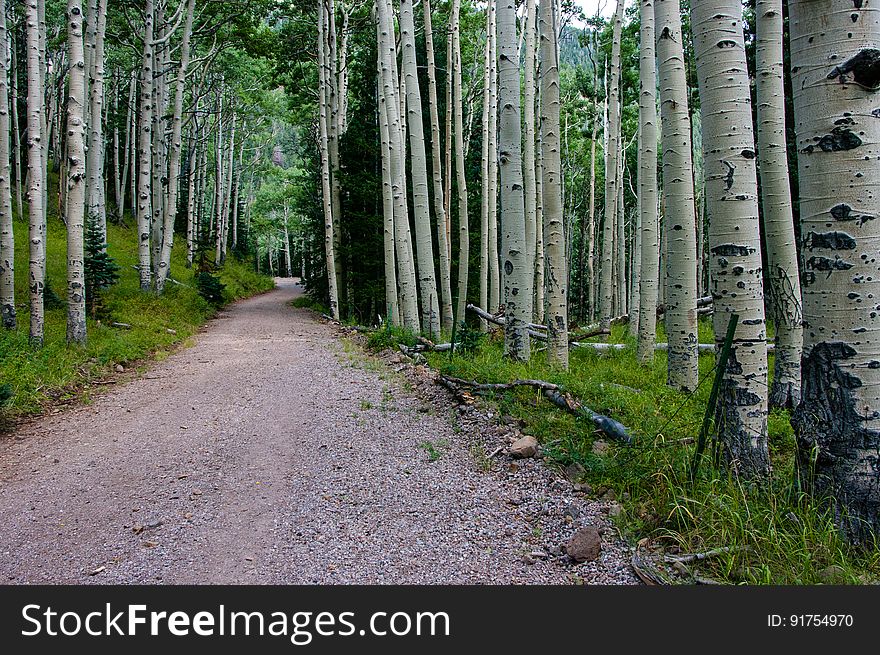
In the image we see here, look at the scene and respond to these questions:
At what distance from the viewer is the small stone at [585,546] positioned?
2.81m

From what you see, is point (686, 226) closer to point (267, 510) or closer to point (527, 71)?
point (267, 510)

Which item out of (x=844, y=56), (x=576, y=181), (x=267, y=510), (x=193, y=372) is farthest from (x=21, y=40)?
(x=844, y=56)

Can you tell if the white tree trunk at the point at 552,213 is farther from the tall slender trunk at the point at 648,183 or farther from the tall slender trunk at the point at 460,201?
the tall slender trunk at the point at 460,201

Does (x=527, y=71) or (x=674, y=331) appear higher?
(x=527, y=71)

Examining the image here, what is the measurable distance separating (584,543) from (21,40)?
3264cm

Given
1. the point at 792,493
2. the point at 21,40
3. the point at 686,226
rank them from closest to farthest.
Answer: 1. the point at 792,493
2. the point at 686,226
3. the point at 21,40

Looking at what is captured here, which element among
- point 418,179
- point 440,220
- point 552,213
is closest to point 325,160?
point 440,220

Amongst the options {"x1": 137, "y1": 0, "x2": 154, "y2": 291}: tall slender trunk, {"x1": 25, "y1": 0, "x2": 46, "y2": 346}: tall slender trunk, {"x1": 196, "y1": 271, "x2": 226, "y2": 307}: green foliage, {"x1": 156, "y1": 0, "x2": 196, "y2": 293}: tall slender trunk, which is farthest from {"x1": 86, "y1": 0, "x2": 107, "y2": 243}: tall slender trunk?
{"x1": 196, "y1": 271, "x2": 226, "y2": 307}: green foliage

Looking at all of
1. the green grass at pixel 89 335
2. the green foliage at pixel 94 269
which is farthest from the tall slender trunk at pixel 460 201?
the green foliage at pixel 94 269

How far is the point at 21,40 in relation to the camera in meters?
24.0

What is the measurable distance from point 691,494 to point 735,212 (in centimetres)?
176

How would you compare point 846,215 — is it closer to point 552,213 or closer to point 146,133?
point 552,213

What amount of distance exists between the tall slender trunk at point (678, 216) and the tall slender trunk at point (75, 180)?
862cm

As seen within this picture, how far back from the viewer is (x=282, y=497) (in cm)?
376
